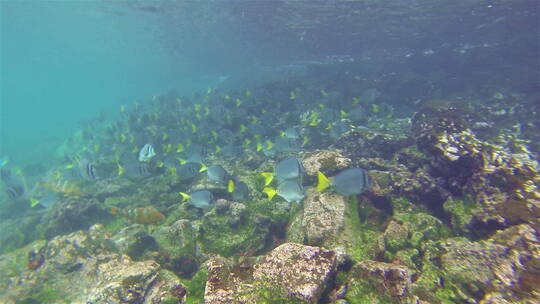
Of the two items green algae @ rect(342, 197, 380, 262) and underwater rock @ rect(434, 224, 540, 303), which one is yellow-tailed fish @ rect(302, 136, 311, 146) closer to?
green algae @ rect(342, 197, 380, 262)

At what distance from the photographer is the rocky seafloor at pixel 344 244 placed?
3.47m

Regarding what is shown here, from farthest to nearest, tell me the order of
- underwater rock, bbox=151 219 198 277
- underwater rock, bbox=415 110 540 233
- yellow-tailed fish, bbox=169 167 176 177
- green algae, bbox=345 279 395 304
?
yellow-tailed fish, bbox=169 167 176 177, underwater rock, bbox=151 219 198 277, underwater rock, bbox=415 110 540 233, green algae, bbox=345 279 395 304

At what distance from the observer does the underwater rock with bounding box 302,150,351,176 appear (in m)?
6.73

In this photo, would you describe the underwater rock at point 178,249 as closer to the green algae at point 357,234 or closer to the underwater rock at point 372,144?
the green algae at point 357,234

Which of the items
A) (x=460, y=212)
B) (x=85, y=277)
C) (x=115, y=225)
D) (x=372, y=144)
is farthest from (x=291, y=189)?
(x=115, y=225)

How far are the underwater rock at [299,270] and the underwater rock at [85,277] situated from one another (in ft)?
5.50

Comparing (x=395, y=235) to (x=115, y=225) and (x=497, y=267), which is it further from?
(x=115, y=225)

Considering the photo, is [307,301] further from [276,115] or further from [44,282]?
[276,115]

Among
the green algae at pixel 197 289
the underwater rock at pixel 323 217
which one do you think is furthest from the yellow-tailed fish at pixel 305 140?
the green algae at pixel 197 289

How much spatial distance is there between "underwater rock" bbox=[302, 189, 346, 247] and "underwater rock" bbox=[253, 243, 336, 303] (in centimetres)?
129

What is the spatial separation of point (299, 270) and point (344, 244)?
1580mm

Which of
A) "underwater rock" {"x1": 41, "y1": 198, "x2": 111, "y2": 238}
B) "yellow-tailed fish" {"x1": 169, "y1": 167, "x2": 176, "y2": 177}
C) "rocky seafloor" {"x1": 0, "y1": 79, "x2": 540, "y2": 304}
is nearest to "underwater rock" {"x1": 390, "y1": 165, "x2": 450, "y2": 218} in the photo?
"rocky seafloor" {"x1": 0, "y1": 79, "x2": 540, "y2": 304}

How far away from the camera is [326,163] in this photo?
22.4 ft

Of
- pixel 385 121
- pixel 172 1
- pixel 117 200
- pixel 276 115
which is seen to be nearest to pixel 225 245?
pixel 117 200
